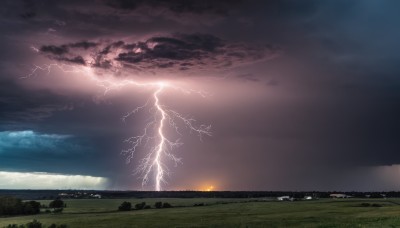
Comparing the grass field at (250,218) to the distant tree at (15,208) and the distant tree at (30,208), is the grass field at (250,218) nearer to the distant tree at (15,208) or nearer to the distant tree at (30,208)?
the distant tree at (15,208)

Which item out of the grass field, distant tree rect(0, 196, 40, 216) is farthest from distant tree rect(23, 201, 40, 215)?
the grass field

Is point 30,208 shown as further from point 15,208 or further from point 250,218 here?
point 250,218

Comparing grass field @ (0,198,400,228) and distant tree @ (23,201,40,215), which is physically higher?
distant tree @ (23,201,40,215)

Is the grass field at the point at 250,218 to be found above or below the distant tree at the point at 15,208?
below

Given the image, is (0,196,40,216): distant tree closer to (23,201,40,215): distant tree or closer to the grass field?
(23,201,40,215): distant tree

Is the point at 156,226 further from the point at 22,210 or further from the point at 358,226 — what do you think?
the point at 22,210

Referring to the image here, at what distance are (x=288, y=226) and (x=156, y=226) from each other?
19148 millimetres

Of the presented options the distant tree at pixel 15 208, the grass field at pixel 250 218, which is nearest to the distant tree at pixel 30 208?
the distant tree at pixel 15 208

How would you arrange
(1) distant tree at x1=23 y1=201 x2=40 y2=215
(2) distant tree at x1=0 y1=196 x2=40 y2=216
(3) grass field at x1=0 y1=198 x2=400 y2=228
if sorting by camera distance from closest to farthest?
(3) grass field at x1=0 y1=198 x2=400 y2=228
(2) distant tree at x1=0 y1=196 x2=40 y2=216
(1) distant tree at x1=23 y1=201 x2=40 y2=215

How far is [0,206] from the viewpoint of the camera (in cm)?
12338

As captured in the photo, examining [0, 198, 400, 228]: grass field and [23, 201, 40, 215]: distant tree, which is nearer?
[0, 198, 400, 228]: grass field

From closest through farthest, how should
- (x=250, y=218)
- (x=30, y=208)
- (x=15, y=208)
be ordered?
1. (x=250, y=218)
2. (x=15, y=208)
3. (x=30, y=208)

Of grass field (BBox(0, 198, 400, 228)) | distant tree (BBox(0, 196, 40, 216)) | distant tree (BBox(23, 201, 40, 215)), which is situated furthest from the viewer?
distant tree (BBox(23, 201, 40, 215))

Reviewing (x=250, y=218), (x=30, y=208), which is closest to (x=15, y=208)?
(x=30, y=208)
